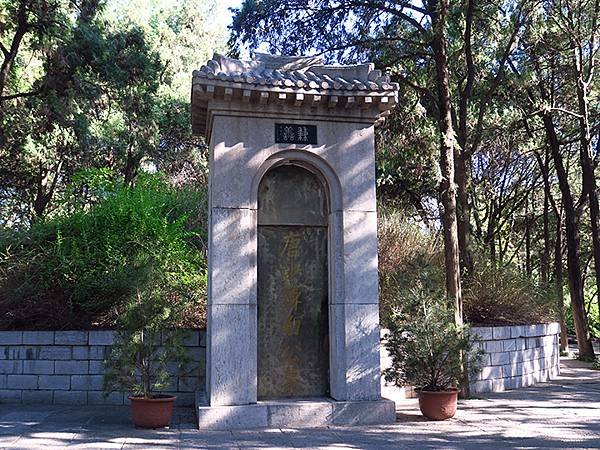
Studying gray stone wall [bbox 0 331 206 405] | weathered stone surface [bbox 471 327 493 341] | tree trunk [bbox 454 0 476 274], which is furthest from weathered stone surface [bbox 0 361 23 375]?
tree trunk [bbox 454 0 476 274]

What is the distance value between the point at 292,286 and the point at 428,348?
1.91 meters

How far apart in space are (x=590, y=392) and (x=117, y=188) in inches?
381

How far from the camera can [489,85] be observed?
1318cm

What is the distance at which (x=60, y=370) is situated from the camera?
8.72m

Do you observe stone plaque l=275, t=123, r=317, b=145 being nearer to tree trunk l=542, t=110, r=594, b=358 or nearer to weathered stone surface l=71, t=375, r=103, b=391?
weathered stone surface l=71, t=375, r=103, b=391

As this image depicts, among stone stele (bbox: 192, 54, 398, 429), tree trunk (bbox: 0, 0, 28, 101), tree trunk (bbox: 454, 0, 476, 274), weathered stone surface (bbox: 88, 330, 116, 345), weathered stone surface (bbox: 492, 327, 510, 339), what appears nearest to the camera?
stone stele (bbox: 192, 54, 398, 429)

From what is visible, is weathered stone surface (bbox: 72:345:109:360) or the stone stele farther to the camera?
weathered stone surface (bbox: 72:345:109:360)

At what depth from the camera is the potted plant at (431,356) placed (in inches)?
296

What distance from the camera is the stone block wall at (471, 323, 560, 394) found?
33.2 feet

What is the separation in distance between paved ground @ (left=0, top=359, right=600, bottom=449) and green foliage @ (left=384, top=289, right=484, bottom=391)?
52 centimetres

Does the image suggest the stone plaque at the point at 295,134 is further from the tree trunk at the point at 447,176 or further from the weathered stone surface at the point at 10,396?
the weathered stone surface at the point at 10,396

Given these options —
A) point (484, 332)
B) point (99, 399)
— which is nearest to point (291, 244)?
point (99, 399)

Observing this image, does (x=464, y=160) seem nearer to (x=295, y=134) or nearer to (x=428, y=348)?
(x=295, y=134)

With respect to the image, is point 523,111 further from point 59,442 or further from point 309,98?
point 59,442
